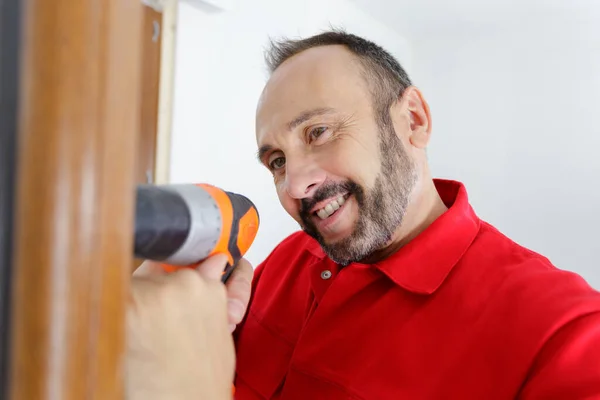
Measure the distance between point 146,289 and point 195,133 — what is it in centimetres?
146

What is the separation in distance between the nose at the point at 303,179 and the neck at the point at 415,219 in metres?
0.21

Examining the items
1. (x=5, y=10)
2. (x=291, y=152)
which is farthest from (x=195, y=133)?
(x=5, y=10)

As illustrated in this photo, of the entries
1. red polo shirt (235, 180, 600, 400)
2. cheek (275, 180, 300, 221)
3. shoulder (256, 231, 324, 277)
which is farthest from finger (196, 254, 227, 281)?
shoulder (256, 231, 324, 277)

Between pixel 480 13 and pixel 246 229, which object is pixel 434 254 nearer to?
pixel 246 229

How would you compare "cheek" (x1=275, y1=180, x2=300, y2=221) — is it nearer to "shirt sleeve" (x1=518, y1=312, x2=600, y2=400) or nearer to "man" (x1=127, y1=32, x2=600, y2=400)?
"man" (x1=127, y1=32, x2=600, y2=400)

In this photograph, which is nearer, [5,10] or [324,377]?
[5,10]

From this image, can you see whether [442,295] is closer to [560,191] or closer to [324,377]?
[324,377]

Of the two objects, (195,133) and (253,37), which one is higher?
(253,37)

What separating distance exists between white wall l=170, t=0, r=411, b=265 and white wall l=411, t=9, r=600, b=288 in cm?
130

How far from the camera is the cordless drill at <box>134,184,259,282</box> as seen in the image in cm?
43

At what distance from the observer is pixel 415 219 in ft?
3.43

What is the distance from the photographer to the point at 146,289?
1.25 feet

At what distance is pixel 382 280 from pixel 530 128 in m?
2.42

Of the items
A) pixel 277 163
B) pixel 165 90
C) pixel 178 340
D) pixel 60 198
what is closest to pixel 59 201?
pixel 60 198
